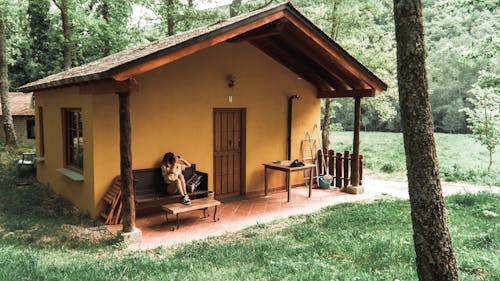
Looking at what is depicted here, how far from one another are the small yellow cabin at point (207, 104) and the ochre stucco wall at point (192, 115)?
0.07ft

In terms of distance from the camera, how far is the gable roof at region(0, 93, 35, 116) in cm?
1959

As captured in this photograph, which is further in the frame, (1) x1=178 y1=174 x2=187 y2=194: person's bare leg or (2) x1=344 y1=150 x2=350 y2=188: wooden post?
(2) x1=344 y1=150 x2=350 y2=188: wooden post

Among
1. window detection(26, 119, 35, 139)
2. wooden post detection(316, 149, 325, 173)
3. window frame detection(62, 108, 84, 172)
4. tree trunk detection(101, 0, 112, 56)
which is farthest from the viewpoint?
window detection(26, 119, 35, 139)

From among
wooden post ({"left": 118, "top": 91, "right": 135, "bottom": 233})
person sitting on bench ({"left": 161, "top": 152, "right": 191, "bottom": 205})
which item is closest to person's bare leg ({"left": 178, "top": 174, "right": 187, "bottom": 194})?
person sitting on bench ({"left": 161, "top": 152, "right": 191, "bottom": 205})

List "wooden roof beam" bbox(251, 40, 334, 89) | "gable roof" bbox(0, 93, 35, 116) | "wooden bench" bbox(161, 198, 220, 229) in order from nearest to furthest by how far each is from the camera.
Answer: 1. "wooden bench" bbox(161, 198, 220, 229)
2. "wooden roof beam" bbox(251, 40, 334, 89)
3. "gable roof" bbox(0, 93, 35, 116)

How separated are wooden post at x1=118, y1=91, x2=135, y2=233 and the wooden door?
10.3 feet

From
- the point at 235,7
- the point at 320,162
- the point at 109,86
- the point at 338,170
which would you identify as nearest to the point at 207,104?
the point at 109,86

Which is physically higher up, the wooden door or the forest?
the forest

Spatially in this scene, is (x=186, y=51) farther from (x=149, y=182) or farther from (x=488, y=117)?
(x=488, y=117)

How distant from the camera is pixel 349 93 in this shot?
1006 cm

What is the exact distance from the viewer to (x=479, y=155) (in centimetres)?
2200

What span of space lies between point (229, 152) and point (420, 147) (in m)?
6.66

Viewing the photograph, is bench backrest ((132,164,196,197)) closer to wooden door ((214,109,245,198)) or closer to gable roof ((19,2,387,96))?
wooden door ((214,109,245,198))

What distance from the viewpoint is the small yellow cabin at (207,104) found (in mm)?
7188
